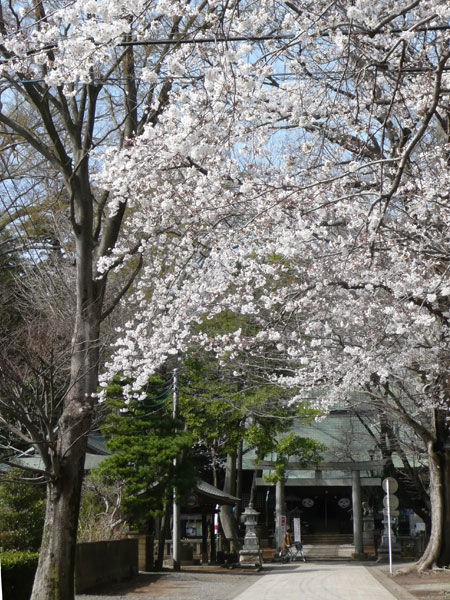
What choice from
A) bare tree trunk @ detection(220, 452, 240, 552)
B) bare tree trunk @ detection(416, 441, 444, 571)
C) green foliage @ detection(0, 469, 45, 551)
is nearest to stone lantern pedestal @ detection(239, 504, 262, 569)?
bare tree trunk @ detection(220, 452, 240, 552)

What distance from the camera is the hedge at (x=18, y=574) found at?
11.9m

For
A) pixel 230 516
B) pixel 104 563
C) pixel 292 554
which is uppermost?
pixel 230 516

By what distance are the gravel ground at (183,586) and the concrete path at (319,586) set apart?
17.7 inches

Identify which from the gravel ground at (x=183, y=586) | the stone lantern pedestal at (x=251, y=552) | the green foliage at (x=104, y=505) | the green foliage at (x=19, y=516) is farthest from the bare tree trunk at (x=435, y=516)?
the green foliage at (x=19, y=516)

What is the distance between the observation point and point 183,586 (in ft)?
60.1

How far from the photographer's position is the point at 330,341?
1580cm

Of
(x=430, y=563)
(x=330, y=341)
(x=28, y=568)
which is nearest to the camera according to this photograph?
(x=28, y=568)

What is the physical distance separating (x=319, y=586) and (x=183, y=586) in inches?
125

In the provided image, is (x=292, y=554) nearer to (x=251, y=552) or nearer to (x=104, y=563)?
(x=251, y=552)

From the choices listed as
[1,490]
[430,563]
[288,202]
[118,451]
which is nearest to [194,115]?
[288,202]

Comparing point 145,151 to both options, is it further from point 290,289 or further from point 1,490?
point 1,490

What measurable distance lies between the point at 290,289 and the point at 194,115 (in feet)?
20.1

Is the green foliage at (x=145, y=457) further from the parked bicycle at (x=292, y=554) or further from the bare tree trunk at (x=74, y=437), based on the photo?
the parked bicycle at (x=292, y=554)

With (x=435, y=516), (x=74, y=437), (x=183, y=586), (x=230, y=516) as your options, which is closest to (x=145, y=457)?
(x=183, y=586)
